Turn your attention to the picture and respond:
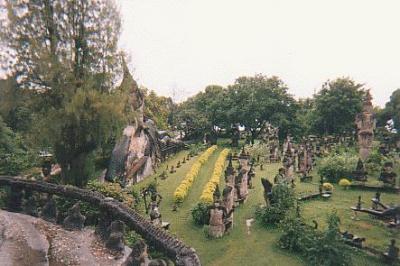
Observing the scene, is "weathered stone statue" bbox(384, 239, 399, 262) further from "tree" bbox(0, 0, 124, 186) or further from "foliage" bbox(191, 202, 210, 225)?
"tree" bbox(0, 0, 124, 186)

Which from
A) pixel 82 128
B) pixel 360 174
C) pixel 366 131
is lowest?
pixel 360 174

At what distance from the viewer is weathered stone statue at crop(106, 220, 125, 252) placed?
941 centimetres

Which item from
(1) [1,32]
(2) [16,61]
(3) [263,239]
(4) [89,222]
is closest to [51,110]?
(2) [16,61]

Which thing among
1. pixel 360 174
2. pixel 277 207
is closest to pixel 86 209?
pixel 277 207

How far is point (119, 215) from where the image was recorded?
9.46 meters

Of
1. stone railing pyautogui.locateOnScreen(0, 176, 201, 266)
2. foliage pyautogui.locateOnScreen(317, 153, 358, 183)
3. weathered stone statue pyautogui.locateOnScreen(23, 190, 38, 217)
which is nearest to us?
stone railing pyautogui.locateOnScreen(0, 176, 201, 266)

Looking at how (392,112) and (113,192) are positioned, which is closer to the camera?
(113,192)

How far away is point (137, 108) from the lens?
2936cm

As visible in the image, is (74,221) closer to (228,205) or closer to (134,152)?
(228,205)

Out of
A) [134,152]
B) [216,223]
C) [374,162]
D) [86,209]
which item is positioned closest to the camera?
[86,209]

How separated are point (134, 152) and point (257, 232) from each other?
14.4m

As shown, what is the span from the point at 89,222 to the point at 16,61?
9.07 metres

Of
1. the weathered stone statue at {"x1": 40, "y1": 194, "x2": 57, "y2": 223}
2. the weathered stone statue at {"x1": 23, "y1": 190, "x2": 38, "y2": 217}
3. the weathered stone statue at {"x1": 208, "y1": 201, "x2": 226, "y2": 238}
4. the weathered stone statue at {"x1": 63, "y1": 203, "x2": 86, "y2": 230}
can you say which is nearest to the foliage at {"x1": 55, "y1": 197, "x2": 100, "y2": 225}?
the weathered stone statue at {"x1": 23, "y1": 190, "x2": 38, "y2": 217}

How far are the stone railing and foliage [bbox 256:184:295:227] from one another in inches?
348
